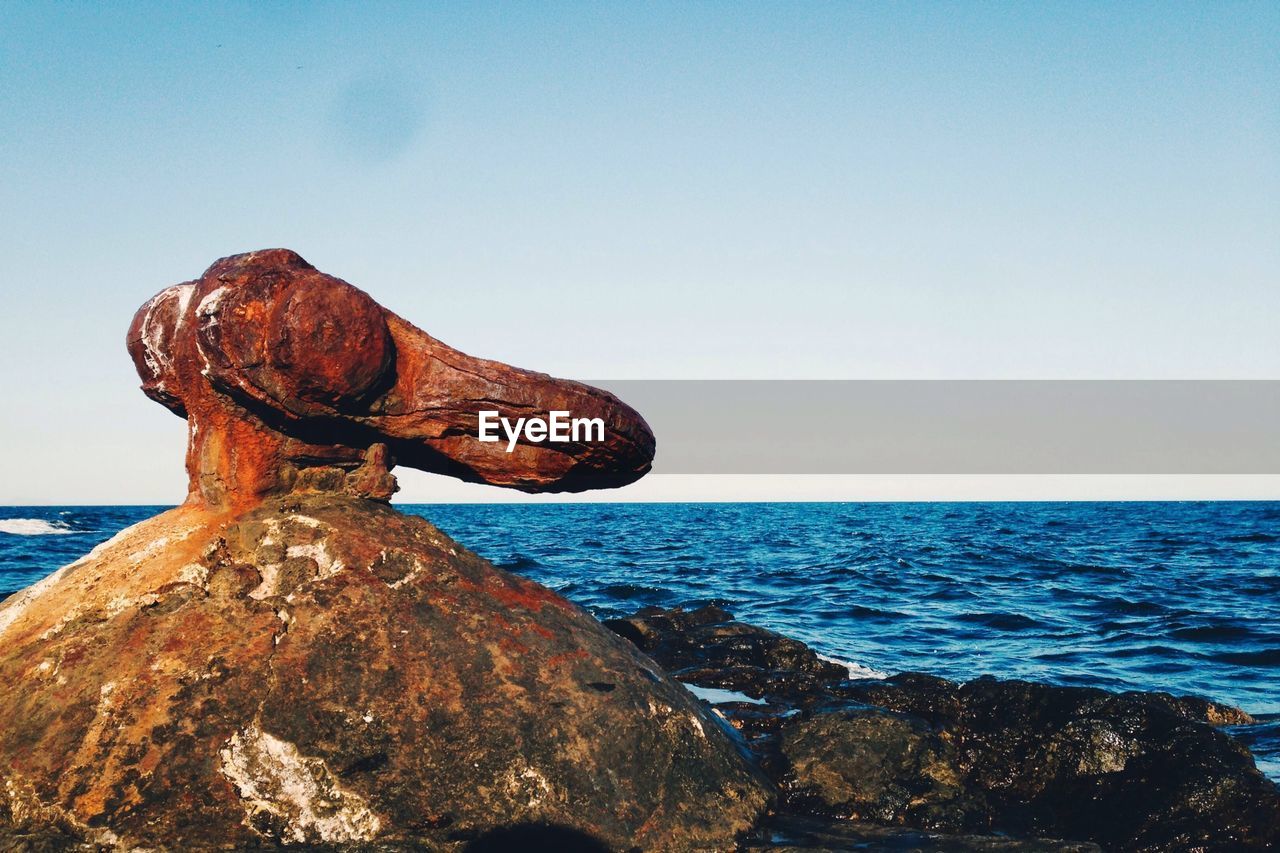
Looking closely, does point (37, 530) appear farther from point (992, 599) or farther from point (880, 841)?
point (880, 841)

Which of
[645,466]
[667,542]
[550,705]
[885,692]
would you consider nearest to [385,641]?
A: [550,705]

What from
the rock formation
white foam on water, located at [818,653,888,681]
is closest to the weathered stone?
the rock formation

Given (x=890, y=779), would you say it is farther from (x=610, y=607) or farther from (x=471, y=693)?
(x=610, y=607)

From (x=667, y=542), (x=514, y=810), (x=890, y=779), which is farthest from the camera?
(x=667, y=542)

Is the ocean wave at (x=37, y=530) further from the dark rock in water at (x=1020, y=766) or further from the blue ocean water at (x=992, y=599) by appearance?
the dark rock in water at (x=1020, y=766)

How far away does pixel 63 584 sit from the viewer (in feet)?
16.2

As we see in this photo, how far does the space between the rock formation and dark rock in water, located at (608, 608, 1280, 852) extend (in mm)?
647

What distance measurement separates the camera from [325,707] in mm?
4363

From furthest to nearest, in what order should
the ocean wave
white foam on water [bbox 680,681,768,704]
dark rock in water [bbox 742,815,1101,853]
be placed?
1. the ocean wave
2. white foam on water [bbox 680,681,768,704]
3. dark rock in water [bbox 742,815,1101,853]

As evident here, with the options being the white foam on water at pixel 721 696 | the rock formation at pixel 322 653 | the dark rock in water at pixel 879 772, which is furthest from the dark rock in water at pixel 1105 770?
the rock formation at pixel 322 653

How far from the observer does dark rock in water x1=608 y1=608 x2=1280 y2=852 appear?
17.4 ft

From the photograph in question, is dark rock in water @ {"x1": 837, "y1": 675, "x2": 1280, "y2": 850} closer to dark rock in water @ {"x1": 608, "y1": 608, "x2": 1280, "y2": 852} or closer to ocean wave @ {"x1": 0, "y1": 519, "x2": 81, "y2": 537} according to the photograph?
dark rock in water @ {"x1": 608, "y1": 608, "x2": 1280, "y2": 852}

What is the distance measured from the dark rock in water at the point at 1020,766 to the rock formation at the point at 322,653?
2.12 ft

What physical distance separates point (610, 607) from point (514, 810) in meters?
10.6
